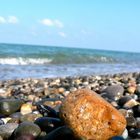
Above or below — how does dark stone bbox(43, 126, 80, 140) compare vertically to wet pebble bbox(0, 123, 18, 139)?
above

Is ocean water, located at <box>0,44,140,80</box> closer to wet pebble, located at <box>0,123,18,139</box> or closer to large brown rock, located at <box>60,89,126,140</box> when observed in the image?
wet pebble, located at <box>0,123,18,139</box>

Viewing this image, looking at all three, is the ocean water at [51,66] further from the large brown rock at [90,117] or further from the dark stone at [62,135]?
the large brown rock at [90,117]

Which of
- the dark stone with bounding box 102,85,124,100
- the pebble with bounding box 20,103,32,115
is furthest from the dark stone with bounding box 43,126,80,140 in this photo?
the dark stone with bounding box 102,85,124,100

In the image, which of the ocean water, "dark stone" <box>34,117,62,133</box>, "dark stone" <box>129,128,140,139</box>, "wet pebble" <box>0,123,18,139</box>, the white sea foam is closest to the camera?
"dark stone" <box>129,128,140,139</box>

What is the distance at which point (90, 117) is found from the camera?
3.99 m

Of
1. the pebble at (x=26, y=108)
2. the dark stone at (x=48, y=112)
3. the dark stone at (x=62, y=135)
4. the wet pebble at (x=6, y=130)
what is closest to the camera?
the dark stone at (x=62, y=135)

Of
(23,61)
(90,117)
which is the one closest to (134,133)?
(90,117)

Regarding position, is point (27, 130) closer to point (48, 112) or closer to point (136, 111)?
point (48, 112)

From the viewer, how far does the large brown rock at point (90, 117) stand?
3.96m

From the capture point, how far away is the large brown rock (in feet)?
13.0

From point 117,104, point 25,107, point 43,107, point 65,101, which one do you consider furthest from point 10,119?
point 117,104

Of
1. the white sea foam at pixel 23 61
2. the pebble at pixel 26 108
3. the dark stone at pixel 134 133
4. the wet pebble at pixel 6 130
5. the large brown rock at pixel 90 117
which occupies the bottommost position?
the white sea foam at pixel 23 61

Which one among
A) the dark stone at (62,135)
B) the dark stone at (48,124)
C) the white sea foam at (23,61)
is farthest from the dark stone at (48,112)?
the white sea foam at (23,61)

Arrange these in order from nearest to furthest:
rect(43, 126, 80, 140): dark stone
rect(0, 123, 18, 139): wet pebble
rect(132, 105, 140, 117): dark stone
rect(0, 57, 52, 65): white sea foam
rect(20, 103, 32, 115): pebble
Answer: rect(43, 126, 80, 140): dark stone, rect(0, 123, 18, 139): wet pebble, rect(132, 105, 140, 117): dark stone, rect(20, 103, 32, 115): pebble, rect(0, 57, 52, 65): white sea foam
